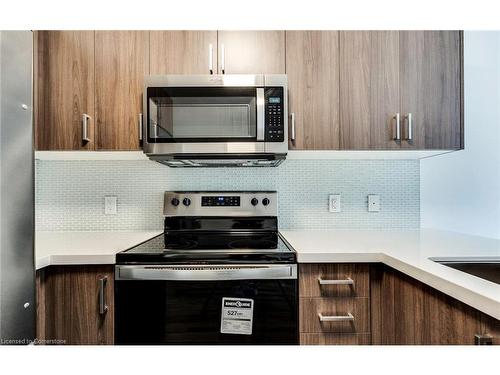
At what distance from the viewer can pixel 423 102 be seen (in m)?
1.63

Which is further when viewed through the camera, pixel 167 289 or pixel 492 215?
pixel 492 215

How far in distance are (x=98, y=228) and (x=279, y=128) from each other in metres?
1.29

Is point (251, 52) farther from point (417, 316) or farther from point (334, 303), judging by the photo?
point (417, 316)

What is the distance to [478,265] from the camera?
3.76ft

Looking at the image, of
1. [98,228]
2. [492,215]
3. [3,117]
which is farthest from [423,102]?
[98,228]

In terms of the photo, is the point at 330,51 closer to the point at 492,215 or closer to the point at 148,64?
the point at 148,64

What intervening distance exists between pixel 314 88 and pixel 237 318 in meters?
1.19

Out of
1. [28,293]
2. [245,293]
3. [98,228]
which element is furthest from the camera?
[98,228]

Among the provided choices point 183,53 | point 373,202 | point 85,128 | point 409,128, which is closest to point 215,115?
point 183,53

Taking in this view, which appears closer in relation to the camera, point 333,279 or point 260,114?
point 333,279

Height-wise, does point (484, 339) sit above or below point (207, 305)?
above

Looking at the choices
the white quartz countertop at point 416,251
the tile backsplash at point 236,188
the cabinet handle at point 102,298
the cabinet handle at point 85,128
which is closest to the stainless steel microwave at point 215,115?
the cabinet handle at point 85,128

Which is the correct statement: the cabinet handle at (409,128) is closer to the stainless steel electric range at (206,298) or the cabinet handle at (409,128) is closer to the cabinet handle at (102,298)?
the stainless steel electric range at (206,298)
